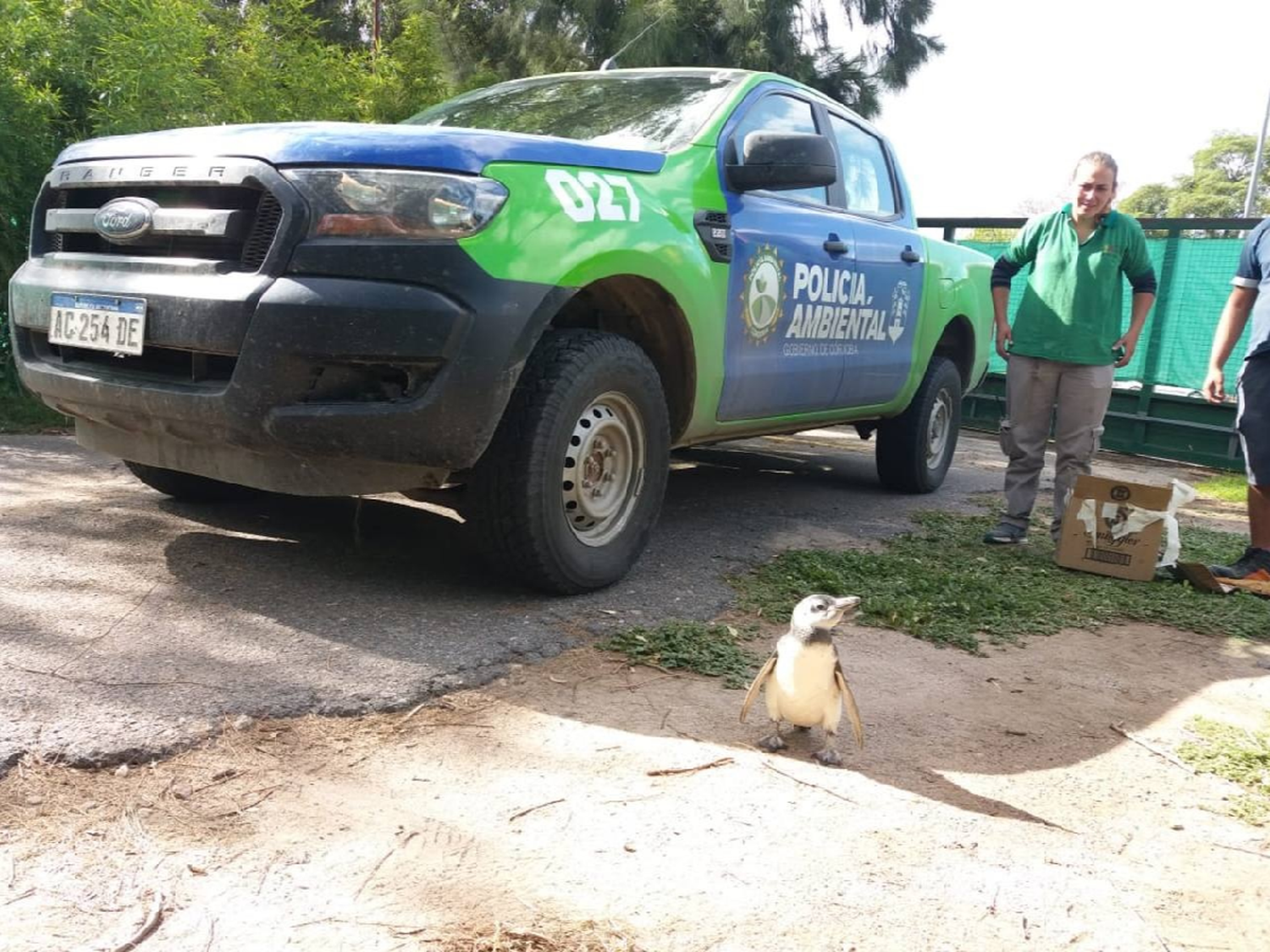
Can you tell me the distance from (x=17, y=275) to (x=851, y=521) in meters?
3.56

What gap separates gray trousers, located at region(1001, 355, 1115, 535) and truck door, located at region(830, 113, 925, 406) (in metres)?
0.59

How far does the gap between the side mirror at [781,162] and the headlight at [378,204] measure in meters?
1.37

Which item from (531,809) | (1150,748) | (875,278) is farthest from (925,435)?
(531,809)

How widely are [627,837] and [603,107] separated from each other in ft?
9.92

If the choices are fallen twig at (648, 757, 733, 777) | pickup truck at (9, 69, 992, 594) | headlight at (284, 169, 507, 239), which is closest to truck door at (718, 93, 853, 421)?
pickup truck at (9, 69, 992, 594)

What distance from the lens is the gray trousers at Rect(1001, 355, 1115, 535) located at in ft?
15.9

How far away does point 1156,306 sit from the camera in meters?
9.07

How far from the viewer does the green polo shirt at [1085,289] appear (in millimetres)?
4746

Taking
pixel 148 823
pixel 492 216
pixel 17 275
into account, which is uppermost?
pixel 492 216

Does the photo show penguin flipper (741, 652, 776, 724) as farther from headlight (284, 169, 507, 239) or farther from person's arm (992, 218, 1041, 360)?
person's arm (992, 218, 1041, 360)

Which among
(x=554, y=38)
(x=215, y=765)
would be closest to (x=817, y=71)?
(x=554, y=38)

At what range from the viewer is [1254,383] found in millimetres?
4441

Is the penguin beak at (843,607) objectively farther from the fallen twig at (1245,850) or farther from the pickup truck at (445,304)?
the pickup truck at (445,304)

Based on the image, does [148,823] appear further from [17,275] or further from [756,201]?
[756,201]
